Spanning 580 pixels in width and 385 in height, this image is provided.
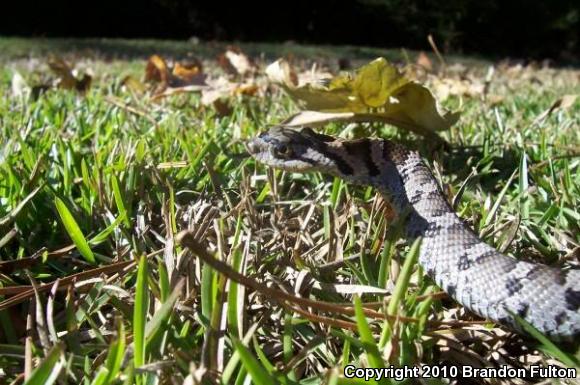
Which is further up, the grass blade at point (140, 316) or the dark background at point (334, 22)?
the dark background at point (334, 22)

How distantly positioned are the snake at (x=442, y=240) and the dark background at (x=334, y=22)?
1458cm

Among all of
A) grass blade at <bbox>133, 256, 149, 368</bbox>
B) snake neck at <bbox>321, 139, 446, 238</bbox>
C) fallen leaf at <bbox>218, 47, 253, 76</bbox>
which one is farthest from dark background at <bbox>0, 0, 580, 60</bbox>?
grass blade at <bbox>133, 256, 149, 368</bbox>

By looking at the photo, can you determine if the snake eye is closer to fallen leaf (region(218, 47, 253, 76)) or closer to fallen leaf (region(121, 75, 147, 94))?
fallen leaf (region(121, 75, 147, 94))

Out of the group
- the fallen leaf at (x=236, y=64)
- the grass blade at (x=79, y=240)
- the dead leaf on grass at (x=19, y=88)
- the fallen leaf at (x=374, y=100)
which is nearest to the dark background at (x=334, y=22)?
the fallen leaf at (x=236, y=64)

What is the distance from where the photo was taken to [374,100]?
230 cm

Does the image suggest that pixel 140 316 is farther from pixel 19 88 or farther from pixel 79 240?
pixel 19 88

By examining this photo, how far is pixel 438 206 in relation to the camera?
1.72m

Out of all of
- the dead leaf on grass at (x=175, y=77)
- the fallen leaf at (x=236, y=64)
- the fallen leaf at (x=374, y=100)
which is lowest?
the fallen leaf at (x=374, y=100)

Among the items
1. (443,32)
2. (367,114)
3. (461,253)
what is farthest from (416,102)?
(443,32)

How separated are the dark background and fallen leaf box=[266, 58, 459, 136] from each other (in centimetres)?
1401

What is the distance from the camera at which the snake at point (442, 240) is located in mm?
1418

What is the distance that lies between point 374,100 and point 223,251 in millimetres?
1074

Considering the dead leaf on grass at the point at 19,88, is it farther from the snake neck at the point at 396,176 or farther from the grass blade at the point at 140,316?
the grass blade at the point at 140,316

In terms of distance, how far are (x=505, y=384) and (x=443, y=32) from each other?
15.9 meters
